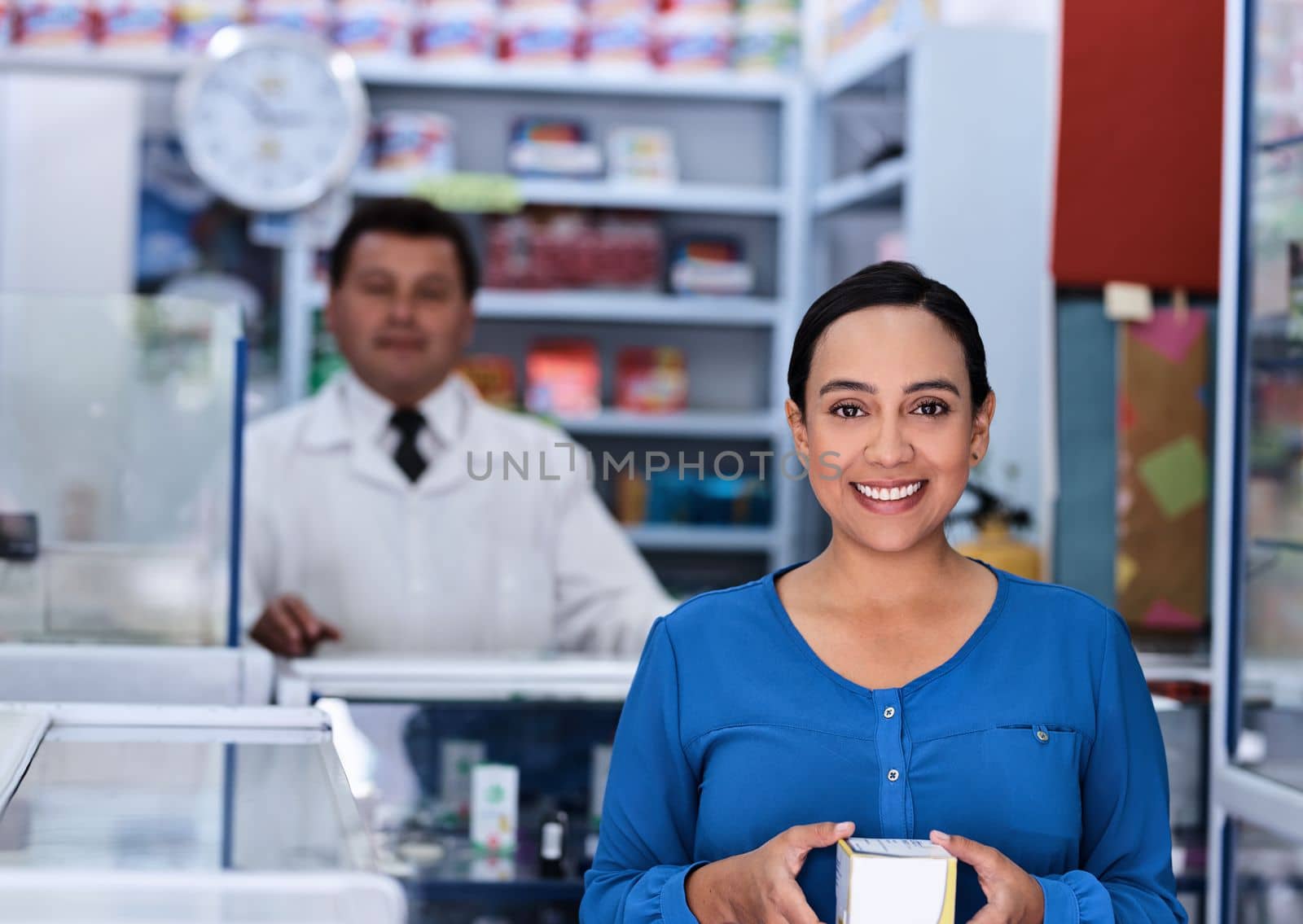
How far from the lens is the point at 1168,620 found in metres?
2.85

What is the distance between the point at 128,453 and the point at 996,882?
151 cm

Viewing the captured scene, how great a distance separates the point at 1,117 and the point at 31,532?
2.88 metres

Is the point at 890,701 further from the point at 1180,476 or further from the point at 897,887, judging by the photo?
the point at 1180,476

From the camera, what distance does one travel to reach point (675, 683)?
1421 mm

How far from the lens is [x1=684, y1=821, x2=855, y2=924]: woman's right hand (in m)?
1.24

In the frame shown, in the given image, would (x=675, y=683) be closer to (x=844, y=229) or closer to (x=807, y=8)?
(x=844, y=229)

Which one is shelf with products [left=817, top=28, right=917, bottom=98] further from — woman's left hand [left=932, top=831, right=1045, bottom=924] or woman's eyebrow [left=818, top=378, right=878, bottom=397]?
woman's left hand [left=932, top=831, right=1045, bottom=924]

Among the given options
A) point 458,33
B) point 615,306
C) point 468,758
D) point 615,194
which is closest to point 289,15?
point 458,33

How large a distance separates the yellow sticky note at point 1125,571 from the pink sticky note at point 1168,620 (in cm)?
6

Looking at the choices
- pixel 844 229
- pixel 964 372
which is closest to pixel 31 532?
pixel 964 372

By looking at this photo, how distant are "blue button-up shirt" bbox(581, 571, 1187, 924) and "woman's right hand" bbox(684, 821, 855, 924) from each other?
0.04 metres

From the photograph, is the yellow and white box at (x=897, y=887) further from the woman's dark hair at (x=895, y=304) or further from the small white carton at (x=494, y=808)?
the small white carton at (x=494, y=808)

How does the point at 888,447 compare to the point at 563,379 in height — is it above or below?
below

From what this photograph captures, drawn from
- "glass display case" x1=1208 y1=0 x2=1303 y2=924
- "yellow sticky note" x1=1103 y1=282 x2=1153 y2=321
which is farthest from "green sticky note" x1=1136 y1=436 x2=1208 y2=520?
"glass display case" x1=1208 y1=0 x2=1303 y2=924
